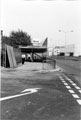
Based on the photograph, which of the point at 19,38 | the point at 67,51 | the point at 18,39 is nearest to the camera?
the point at 18,39

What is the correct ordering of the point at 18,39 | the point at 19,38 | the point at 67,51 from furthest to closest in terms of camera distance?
1. the point at 67,51
2. the point at 19,38
3. the point at 18,39

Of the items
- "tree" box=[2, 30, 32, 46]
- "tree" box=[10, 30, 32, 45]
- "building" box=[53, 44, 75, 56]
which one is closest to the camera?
"tree" box=[2, 30, 32, 46]

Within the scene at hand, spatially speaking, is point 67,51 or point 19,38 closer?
point 19,38

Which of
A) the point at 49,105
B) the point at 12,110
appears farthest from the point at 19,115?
the point at 49,105

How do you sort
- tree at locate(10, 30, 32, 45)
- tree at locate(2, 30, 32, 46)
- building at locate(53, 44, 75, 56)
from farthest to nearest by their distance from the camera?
1. building at locate(53, 44, 75, 56)
2. tree at locate(10, 30, 32, 45)
3. tree at locate(2, 30, 32, 46)

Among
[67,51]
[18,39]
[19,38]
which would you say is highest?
[19,38]

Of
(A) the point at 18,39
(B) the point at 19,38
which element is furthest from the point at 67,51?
(A) the point at 18,39

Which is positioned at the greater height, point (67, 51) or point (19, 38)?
point (19, 38)

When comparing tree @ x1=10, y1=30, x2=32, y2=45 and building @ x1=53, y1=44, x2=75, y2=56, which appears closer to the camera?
tree @ x1=10, y1=30, x2=32, y2=45

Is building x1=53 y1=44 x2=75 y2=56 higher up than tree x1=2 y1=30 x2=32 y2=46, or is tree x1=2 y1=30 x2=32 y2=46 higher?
tree x1=2 y1=30 x2=32 y2=46

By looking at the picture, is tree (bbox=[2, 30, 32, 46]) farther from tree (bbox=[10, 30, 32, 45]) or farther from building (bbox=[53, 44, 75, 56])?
building (bbox=[53, 44, 75, 56])

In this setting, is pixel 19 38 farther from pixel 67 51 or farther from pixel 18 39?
pixel 67 51

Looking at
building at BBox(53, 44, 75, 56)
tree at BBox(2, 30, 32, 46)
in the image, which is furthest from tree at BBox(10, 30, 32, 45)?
building at BBox(53, 44, 75, 56)

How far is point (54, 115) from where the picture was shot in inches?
196
